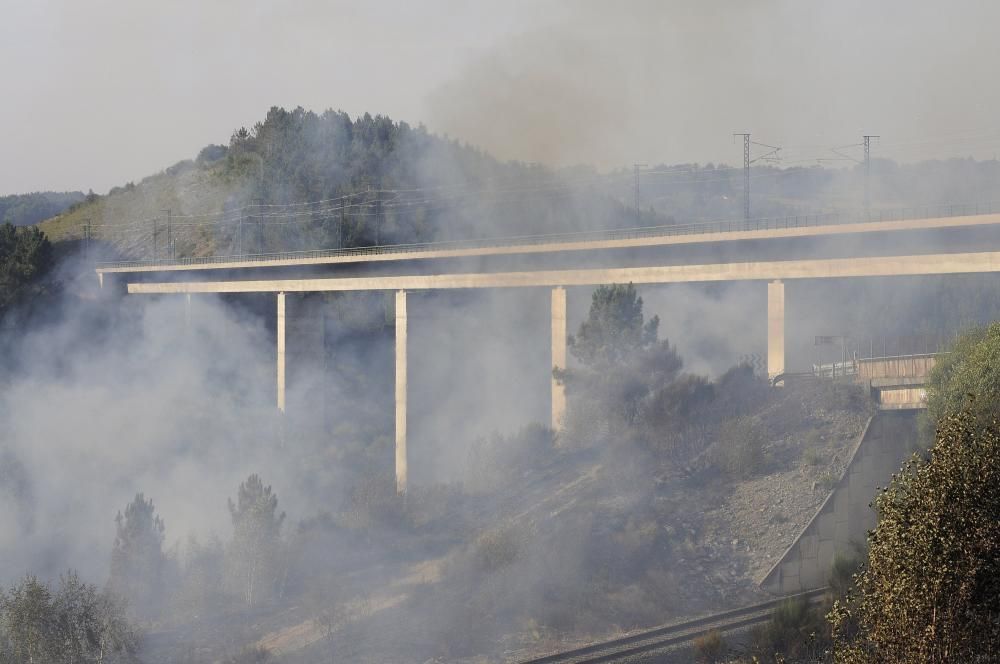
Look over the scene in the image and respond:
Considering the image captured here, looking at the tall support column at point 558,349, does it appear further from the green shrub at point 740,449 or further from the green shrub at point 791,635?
the green shrub at point 791,635

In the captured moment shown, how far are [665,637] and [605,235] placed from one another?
47.5 feet

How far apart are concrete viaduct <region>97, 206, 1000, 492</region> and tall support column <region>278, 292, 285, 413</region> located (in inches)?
19.7

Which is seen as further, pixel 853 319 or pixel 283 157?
pixel 283 157

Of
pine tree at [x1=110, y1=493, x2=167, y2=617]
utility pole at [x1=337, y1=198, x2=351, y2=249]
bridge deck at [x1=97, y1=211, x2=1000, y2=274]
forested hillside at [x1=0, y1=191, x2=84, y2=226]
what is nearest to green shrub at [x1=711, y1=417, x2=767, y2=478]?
bridge deck at [x1=97, y1=211, x2=1000, y2=274]

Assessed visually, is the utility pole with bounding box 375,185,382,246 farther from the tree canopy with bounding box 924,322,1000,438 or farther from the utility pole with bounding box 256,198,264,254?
the tree canopy with bounding box 924,322,1000,438

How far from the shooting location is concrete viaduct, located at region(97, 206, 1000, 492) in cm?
1948

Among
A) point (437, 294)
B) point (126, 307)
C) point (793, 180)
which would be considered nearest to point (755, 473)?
point (437, 294)

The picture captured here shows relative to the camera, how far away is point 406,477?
90.8 ft

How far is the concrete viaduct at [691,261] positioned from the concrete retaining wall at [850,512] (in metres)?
2.64

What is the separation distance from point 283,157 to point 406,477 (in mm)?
33545

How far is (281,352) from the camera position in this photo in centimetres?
3644

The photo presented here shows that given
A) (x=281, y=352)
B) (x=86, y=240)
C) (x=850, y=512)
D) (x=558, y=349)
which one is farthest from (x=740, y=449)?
(x=86, y=240)

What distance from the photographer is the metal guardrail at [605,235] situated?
78.6 ft

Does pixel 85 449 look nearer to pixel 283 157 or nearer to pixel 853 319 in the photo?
pixel 853 319
